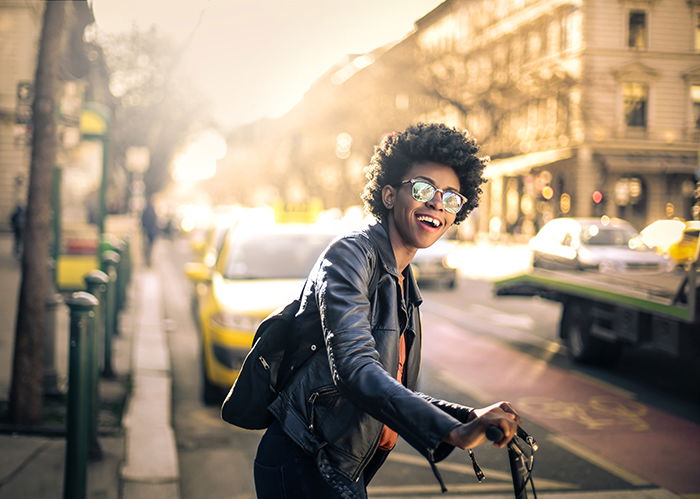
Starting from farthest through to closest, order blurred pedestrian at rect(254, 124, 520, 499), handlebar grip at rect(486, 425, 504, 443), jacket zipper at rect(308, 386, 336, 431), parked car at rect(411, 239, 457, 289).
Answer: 1. parked car at rect(411, 239, 457, 289)
2. jacket zipper at rect(308, 386, 336, 431)
3. blurred pedestrian at rect(254, 124, 520, 499)
4. handlebar grip at rect(486, 425, 504, 443)

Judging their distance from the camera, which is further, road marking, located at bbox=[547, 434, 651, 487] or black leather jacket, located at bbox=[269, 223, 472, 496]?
road marking, located at bbox=[547, 434, 651, 487]

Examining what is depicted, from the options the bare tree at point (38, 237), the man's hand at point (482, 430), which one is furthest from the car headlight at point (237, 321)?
the man's hand at point (482, 430)

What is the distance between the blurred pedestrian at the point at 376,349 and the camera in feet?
6.08

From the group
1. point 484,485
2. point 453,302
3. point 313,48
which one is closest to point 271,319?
point 313,48

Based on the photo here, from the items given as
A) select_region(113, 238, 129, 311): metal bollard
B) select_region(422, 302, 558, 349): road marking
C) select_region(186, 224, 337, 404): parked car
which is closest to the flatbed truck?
select_region(422, 302, 558, 349): road marking

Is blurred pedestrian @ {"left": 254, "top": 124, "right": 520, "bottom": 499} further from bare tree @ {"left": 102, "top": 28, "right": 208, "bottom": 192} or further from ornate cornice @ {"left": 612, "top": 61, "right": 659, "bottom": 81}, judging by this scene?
bare tree @ {"left": 102, "top": 28, "right": 208, "bottom": 192}

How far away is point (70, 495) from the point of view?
3867 mm

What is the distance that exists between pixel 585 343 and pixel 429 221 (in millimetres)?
6883

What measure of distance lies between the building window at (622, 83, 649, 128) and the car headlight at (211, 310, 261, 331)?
3543 mm

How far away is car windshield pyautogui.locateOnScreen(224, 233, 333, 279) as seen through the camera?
772 centimetres

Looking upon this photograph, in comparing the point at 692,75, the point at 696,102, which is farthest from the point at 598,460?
the point at 692,75

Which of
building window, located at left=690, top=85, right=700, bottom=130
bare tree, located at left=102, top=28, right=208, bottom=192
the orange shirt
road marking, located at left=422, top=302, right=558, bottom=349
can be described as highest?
bare tree, located at left=102, top=28, right=208, bottom=192

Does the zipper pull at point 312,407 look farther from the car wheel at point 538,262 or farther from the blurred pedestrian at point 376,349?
the car wheel at point 538,262

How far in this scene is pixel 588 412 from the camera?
6777 millimetres
